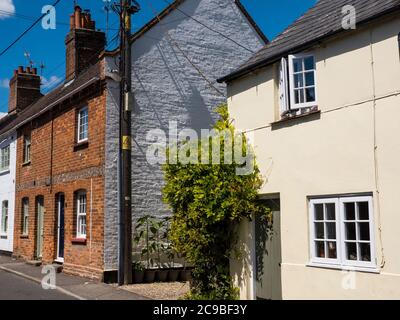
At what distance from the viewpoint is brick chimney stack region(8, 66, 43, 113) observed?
27.0 meters

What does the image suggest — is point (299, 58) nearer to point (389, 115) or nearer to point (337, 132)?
point (337, 132)

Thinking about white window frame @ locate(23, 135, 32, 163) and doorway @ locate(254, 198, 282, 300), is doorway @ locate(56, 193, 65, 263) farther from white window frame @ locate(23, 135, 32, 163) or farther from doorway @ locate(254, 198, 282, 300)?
doorway @ locate(254, 198, 282, 300)

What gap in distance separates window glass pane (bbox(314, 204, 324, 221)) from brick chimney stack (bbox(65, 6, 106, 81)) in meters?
12.2

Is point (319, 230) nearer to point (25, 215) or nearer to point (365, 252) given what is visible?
point (365, 252)

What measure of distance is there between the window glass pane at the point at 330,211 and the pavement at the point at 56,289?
4696 mm

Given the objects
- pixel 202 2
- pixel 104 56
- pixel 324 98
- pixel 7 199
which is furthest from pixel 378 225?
pixel 7 199

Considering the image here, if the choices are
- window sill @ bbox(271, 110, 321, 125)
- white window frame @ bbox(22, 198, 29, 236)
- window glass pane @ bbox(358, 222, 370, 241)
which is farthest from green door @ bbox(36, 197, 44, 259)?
window glass pane @ bbox(358, 222, 370, 241)

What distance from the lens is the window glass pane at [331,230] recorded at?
877cm

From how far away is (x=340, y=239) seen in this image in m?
8.52

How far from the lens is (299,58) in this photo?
9.71 metres

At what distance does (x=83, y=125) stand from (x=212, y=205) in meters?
7.66

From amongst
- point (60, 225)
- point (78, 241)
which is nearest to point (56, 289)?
point (78, 241)

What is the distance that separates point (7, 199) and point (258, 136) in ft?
→ 53.1

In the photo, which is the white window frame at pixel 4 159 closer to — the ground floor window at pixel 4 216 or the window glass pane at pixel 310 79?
the ground floor window at pixel 4 216
